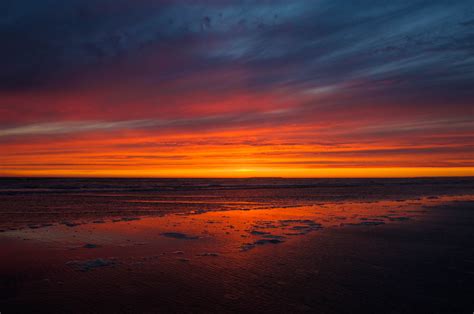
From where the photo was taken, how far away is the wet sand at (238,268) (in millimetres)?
7070

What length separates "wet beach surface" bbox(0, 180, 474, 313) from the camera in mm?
7086

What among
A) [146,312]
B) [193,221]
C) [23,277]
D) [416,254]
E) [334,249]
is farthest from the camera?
[193,221]

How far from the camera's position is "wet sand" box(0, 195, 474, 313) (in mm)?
7070

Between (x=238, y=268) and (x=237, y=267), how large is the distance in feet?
0.35

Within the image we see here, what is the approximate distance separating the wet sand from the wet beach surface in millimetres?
26

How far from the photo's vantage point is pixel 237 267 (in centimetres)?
969

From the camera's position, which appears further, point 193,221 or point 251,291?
point 193,221

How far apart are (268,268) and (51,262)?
6255 millimetres

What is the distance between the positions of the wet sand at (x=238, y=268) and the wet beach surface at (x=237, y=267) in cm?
3

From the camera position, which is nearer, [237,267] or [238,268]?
[238,268]

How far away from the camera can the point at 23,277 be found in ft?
28.5

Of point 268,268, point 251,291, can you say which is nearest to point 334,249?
point 268,268

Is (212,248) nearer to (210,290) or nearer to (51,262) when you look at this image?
(210,290)

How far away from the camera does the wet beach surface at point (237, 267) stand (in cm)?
709
